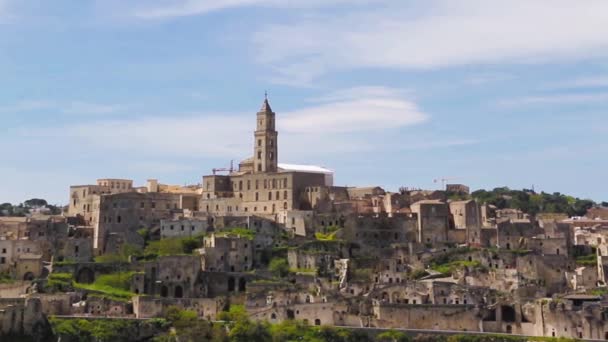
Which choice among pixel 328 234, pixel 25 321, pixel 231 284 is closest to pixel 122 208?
pixel 231 284

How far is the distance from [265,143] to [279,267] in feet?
62.9

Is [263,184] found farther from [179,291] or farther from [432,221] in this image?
[179,291]

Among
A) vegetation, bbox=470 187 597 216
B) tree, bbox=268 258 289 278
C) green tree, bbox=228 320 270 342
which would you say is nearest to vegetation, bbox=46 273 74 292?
green tree, bbox=228 320 270 342

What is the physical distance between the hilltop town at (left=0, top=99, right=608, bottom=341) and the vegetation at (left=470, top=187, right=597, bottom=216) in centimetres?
1989

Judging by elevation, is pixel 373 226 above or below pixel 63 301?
above

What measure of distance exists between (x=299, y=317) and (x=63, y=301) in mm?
13680

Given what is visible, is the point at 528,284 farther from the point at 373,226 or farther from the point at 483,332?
the point at 373,226

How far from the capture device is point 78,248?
75875mm

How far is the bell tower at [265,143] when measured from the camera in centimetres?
9119

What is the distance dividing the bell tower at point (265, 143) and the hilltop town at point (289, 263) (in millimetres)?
128

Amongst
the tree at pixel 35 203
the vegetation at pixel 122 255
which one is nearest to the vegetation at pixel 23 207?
the tree at pixel 35 203

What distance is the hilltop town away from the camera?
6681cm

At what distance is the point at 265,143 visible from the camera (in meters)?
91.4

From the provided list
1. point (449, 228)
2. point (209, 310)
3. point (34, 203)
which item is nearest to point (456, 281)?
point (449, 228)
